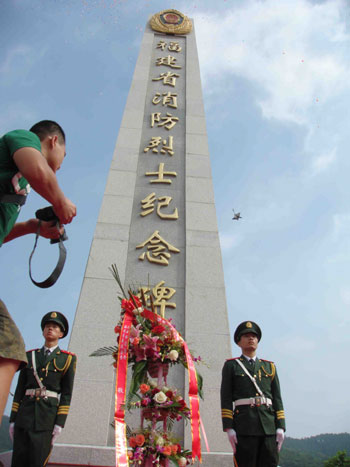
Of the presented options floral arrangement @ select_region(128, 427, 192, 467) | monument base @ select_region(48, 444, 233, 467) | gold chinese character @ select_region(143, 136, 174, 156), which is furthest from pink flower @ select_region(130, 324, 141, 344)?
gold chinese character @ select_region(143, 136, 174, 156)

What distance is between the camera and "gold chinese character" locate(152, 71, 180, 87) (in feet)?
24.9

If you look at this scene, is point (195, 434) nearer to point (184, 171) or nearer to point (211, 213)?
point (211, 213)

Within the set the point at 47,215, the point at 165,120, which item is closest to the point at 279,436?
the point at 47,215

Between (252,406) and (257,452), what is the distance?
34 cm

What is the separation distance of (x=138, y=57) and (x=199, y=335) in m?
6.24

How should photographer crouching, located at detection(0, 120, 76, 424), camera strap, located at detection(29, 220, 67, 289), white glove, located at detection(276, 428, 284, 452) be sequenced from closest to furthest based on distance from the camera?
1. photographer crouching, located at detection(0, 120, 76, 424)
2. camera strap, located at detection(29, 220, 67, 289)
3. white glove, located at detection(276, 428, 284, 452)

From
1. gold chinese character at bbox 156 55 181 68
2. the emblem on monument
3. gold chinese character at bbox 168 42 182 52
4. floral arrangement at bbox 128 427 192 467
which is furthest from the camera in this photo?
the emblem on monument

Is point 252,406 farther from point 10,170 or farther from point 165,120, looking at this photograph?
point 165,120

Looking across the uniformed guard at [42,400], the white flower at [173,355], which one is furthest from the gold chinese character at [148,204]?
the white flower at [173,355]

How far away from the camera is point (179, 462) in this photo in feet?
8.09

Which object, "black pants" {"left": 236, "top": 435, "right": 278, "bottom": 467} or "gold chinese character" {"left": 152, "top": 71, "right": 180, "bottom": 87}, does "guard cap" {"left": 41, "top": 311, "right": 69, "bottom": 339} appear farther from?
"gold chinese character" {"left": 152, "top": 71, "right": 180, "bottom": 87}

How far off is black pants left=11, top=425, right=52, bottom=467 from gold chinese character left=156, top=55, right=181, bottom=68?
284 inches

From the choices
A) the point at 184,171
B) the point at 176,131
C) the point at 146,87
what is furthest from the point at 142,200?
the point at 146,87

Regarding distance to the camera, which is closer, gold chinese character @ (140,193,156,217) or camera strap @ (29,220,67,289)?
camera strap @ (29,220,67,289)
